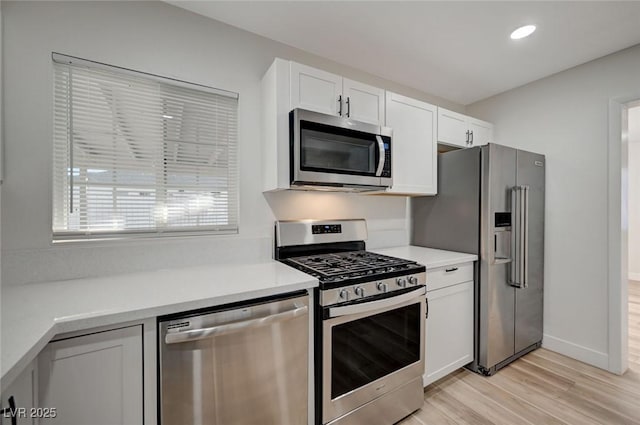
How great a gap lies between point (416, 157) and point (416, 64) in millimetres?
815

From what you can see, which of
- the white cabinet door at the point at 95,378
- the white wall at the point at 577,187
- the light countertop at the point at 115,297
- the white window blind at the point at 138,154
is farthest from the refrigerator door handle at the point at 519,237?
the white cabinet door at the point at 95,378

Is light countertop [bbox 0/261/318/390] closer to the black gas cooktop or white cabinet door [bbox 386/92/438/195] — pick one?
the black gas cooktop

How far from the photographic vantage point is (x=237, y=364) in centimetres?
125

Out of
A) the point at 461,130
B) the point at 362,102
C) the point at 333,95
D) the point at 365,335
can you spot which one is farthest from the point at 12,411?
the point at 461,130

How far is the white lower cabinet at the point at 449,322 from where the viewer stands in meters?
2.00

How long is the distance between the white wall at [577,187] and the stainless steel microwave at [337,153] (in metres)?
1.78

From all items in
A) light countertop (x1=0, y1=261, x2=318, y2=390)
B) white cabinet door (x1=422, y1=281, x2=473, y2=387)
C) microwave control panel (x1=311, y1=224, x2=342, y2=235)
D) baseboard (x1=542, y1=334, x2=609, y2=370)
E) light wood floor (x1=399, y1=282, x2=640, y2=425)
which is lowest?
light wood floor (x1=399, y1=282, x2=640, y2=425)

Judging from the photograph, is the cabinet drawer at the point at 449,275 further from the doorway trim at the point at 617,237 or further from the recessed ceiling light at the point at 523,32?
the recessed ceiling light at the point at 523,32

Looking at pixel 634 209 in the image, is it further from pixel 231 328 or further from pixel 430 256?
pixel 231 328

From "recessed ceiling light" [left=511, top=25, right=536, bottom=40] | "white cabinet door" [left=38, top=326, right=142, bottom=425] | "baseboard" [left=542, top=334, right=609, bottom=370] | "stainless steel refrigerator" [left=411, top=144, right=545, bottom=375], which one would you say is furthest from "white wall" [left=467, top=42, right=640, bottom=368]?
"white cabinet door" [left=38, top=326, right=142, bottom=425]

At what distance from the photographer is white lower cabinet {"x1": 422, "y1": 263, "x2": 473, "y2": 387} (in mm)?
2002

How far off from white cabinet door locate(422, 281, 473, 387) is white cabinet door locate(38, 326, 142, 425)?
1.74m

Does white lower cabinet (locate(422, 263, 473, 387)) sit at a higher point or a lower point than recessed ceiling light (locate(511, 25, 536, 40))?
lower

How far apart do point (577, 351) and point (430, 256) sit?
5.44 feet
